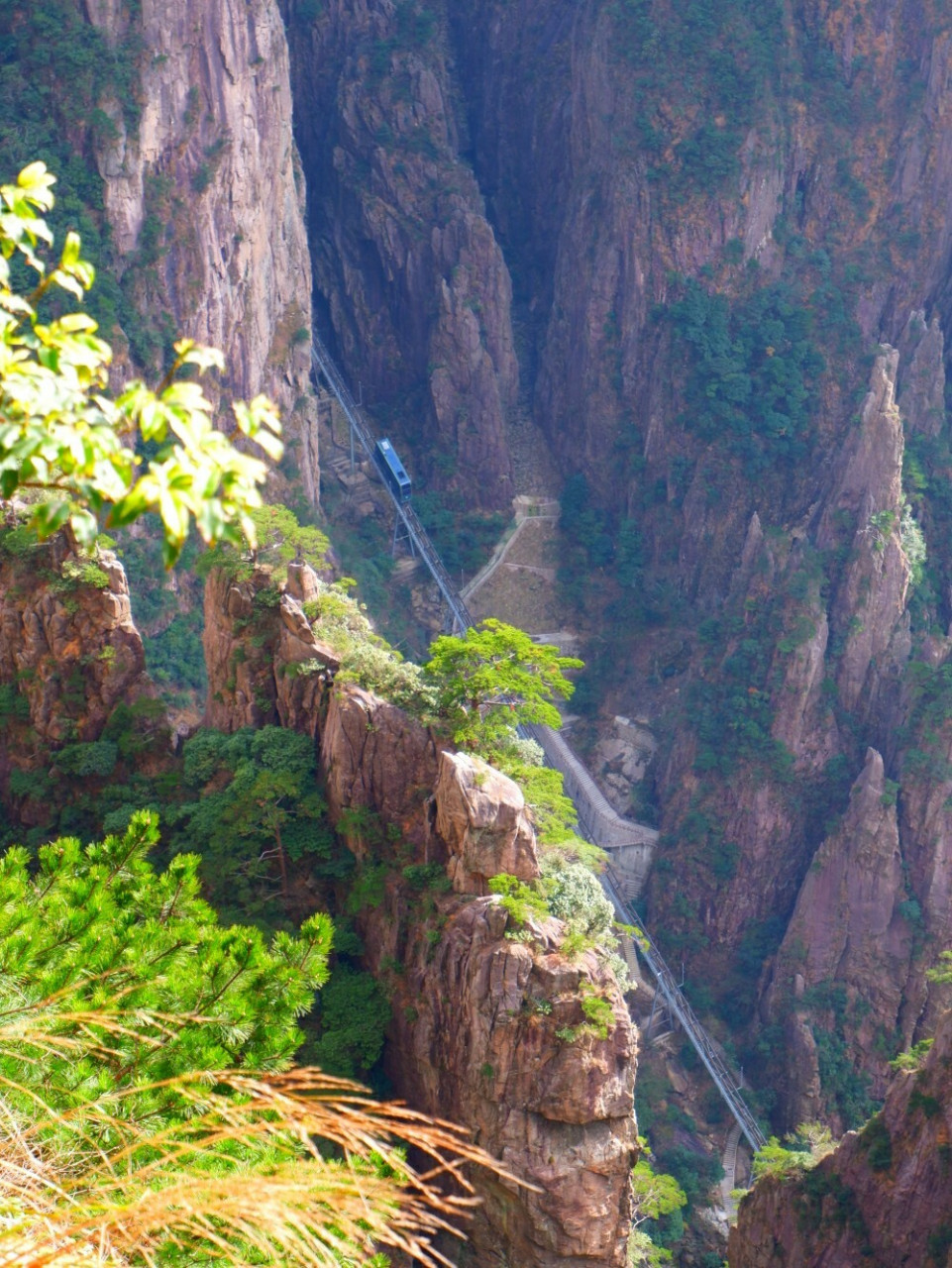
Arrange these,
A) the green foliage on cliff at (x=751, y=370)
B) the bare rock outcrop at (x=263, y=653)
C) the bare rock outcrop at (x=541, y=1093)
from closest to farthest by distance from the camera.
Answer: the bare rock outcrop at (x=541, y=1093) < the bare rock outcrop at (x=263, y=653) < the green foliage on cliff at (x=751, y=370)

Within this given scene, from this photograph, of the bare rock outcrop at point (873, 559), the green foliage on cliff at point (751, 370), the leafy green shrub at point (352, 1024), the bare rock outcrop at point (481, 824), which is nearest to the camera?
the bare rock outcrop at point (481, 824)

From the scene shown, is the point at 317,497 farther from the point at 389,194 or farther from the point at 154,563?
the point at 389,194

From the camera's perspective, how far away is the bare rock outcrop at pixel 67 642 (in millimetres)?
29156

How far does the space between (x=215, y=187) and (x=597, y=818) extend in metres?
25.9

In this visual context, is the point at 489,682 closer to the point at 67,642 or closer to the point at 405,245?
the point at 67,642

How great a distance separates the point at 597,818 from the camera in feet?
163

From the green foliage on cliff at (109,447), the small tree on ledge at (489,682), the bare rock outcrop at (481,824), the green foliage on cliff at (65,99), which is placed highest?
the green foliage on cliff at (65,99)

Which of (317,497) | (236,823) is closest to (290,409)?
(317,497)

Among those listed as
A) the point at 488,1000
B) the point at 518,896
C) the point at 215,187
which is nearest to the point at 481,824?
the point at 518,896

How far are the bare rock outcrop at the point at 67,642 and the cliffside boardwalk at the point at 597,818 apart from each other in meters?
15.8

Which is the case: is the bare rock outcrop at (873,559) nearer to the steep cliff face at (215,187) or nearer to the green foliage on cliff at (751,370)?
the green foliage on cliff at (751,370)

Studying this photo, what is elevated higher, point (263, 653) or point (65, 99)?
point (65, 99)

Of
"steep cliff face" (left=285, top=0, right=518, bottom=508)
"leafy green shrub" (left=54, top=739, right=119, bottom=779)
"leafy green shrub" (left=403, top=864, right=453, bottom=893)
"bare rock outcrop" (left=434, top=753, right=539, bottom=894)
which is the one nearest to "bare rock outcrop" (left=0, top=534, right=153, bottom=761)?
"leafy green shrub" (left=54, top=739, right=119, bottom=779)

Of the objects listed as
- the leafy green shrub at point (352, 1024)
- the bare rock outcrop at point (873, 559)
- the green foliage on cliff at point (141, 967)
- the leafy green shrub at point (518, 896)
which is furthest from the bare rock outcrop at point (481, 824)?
the bare rock outcrop at point (873, 559)
